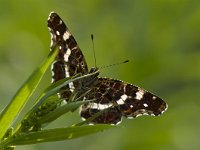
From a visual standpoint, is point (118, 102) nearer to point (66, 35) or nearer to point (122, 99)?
point (122, 99)

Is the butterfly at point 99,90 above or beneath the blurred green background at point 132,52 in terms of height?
beneath

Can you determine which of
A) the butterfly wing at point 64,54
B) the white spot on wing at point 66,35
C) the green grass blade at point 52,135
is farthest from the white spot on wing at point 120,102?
the green grass blade at point 52,135

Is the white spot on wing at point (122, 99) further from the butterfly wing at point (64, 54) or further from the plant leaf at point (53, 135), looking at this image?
the plant leaf at point (53, 135)

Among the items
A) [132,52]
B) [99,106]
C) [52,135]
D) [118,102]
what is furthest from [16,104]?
[132,52]

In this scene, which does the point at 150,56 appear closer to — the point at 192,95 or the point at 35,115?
the point at 192,95

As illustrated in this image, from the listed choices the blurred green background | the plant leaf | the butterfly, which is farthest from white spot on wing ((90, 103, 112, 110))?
the blurred green background

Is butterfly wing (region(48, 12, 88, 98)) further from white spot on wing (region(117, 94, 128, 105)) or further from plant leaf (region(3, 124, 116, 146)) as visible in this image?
plant leaf (region(3, 124, 116, 146))
